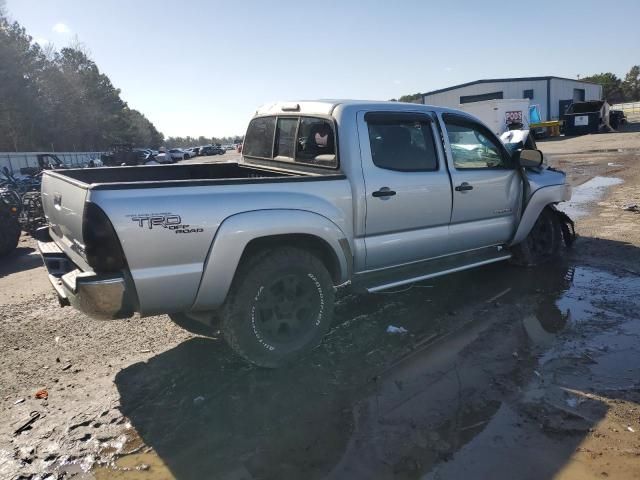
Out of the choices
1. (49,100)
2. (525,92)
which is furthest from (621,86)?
(49,100)

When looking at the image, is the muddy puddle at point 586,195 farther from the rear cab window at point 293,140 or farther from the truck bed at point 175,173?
the truck bed at point 175,173

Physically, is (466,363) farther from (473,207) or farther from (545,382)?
(473,207)

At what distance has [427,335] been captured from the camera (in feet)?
14.6

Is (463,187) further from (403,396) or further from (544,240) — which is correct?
(403,396)

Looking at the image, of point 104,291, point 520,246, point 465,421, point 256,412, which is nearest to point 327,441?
point 256,412

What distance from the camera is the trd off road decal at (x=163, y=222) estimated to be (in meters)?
3.13

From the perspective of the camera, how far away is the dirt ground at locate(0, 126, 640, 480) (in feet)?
9.30

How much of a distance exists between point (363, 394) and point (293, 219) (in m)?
1.38

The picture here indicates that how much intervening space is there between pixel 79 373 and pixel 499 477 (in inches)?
130

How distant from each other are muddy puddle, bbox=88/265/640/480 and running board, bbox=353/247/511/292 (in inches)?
17.1

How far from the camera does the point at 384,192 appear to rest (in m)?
4.30

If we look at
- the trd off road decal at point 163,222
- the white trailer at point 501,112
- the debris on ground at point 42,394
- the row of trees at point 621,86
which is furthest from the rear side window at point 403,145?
the row of trees at point 621,86

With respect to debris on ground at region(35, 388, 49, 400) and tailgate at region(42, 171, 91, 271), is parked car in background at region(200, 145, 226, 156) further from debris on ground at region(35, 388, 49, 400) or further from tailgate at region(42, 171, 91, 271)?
debris on ground at region(35, 388, 49, 400)

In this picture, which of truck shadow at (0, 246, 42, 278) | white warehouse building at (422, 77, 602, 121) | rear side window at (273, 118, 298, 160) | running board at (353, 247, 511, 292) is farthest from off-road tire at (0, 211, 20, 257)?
white warehouse building at (422, 77, 602, 121)
